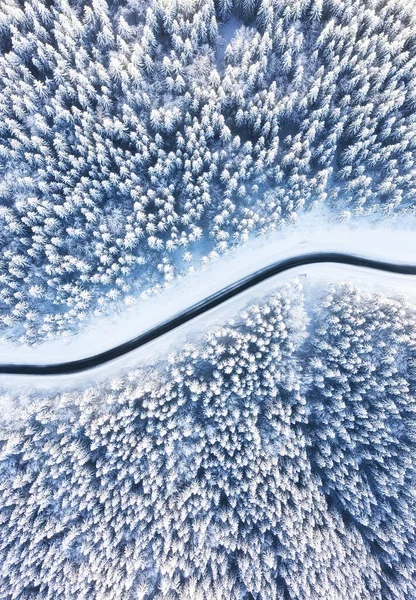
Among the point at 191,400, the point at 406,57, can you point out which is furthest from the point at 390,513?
the point at 406,57

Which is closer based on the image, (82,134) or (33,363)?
(82,134)

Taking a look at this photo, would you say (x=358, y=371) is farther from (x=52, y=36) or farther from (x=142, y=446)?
(x=52, y=36)

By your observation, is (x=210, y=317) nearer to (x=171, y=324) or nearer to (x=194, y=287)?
(x=194, y=287)

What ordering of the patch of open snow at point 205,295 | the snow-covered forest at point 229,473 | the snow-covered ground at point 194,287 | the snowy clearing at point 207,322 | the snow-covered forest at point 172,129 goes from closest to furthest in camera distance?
the snow-covered forest at point 172,129, the snow-covered forest at point 229,473, the snowy clearing at point 207,322, the patch of open snow at point 205,295, the snow-covered ground at point 194,287

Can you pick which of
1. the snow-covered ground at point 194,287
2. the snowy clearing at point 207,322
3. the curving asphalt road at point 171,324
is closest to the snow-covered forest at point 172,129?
the snow-covered ground at point 194,287

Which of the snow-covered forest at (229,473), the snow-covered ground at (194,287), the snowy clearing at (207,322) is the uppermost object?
the snow-covered ground at (194,287)

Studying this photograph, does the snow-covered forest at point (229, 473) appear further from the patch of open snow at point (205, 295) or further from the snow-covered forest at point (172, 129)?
the snow-covered forest at point (172, 129)
